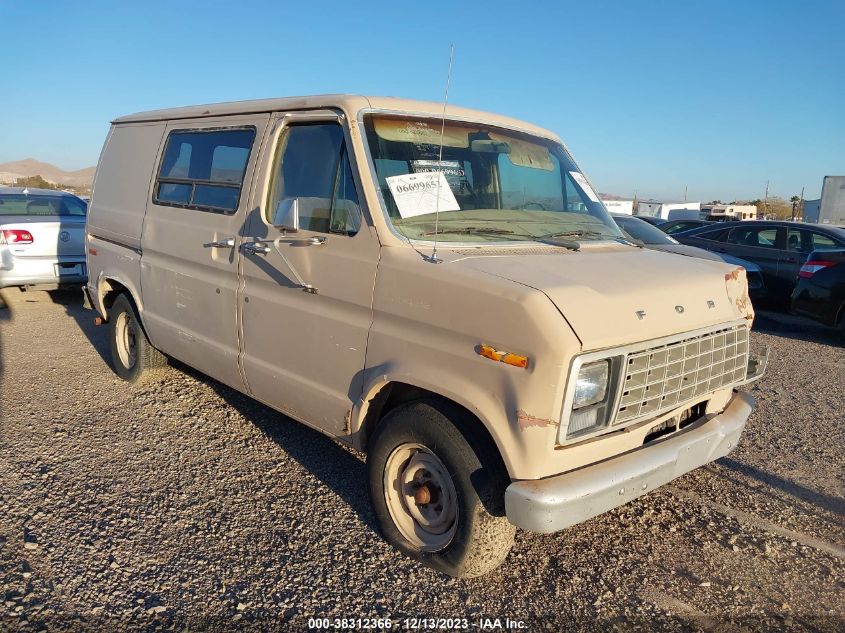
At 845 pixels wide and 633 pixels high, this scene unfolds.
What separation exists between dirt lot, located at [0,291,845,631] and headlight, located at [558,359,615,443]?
905 mm

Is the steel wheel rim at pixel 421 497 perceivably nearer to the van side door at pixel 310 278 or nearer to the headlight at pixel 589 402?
the van side door at pixel 310 278

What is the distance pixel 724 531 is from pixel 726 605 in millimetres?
733

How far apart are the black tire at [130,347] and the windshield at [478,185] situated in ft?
10.3

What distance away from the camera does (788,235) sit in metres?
10.6

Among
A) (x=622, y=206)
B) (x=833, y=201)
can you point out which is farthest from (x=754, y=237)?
(x=622, y=206)

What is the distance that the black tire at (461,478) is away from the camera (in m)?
2.85

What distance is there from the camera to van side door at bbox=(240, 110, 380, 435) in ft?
10.9

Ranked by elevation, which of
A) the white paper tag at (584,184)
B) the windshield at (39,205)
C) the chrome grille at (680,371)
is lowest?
the chrome grille at (680,371)

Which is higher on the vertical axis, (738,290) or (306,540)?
(738,290)

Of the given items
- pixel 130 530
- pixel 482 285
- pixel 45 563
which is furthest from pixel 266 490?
pixel 482 285

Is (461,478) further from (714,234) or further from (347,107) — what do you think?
(714,234)

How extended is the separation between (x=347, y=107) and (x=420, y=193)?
0.62 meters

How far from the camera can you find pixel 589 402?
2.71 metres

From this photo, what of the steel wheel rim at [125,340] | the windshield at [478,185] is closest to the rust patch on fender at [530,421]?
the windshield at [478,185]
